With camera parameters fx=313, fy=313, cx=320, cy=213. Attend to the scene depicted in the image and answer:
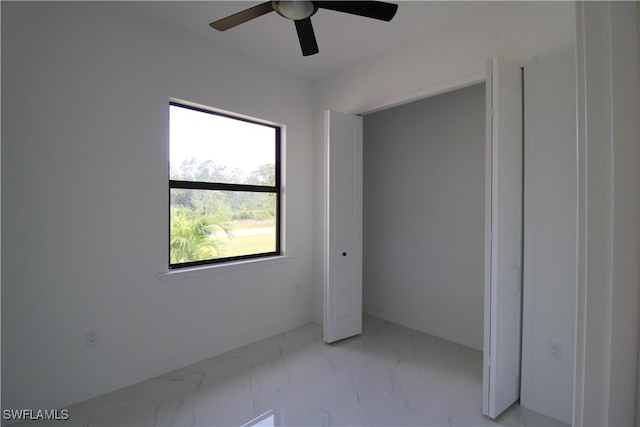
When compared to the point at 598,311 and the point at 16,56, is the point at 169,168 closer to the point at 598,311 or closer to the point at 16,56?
the point at 16,56

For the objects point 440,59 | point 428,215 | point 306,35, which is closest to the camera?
point 306,35

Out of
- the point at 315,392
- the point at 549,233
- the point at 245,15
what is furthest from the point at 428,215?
the point at 245,15

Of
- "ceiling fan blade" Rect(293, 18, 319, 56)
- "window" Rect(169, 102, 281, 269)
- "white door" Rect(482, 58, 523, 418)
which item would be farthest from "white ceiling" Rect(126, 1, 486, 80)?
"white door" Rect(482, 58, 523, 418)

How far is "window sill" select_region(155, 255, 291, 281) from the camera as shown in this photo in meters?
2.70

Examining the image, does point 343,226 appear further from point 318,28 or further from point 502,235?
point 318,28

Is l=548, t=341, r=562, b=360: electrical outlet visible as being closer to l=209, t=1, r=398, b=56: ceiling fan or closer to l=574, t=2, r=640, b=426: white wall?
l=574, t=2, r=640, b=426: white wall

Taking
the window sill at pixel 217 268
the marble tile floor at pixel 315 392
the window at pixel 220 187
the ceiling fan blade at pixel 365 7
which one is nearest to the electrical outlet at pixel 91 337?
the marble tile floor at pixel 315 392

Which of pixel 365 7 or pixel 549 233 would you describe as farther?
pixel 549 233

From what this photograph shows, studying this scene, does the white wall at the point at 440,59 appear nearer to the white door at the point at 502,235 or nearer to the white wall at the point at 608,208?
the white door at the point at 502,235

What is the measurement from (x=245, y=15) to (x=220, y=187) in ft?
5.17

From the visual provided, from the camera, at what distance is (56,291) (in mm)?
2158

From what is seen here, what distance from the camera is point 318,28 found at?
2717mm

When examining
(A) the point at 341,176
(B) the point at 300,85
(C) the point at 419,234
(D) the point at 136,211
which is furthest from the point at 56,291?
(C) the point at 419,234

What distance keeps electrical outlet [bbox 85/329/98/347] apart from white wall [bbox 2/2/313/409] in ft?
0.12
